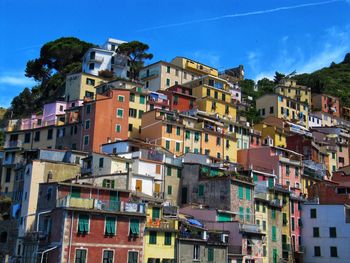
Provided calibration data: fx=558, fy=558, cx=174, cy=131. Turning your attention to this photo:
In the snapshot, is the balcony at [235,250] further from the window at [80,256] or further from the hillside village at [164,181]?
the window at [80,256]

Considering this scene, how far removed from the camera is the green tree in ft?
348

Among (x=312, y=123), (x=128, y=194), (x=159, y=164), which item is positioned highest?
(x=312, y=123)

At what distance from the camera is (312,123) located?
4439 inches

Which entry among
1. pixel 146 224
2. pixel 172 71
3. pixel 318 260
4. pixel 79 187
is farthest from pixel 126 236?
pixel 172 71

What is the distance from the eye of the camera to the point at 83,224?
1665 inches

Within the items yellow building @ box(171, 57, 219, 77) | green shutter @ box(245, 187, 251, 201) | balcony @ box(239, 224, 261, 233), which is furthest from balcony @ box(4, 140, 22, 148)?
yellow building @ box(171, 57, 219, 77)

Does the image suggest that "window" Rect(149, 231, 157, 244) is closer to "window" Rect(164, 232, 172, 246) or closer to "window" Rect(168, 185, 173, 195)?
"window" Rect(164, 232, 172, 246)

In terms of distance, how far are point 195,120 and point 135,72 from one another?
1233 inches

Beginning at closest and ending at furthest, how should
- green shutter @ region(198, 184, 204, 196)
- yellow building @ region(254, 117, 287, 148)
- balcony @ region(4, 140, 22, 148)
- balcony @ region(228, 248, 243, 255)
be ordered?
balcony @ region(228, 248, 243, 255), green shutter @ region(198, 184, 204, 196), balcony @ region(4, 140, 22, 148), yellow building @ region(254, 117, 287, 148)

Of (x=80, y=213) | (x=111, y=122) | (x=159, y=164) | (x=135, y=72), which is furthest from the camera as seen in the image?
(x=135, y=72)

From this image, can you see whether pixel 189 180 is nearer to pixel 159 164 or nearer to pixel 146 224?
pixel 159 164

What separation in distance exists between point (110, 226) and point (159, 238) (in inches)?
195

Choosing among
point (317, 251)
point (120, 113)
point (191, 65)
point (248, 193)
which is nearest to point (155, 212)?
point (248, 193)

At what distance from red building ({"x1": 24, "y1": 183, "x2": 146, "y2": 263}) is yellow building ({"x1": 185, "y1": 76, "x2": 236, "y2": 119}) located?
43.0m
